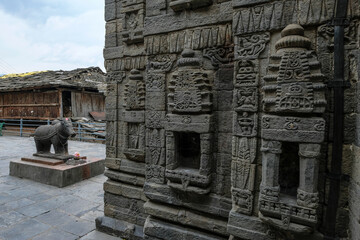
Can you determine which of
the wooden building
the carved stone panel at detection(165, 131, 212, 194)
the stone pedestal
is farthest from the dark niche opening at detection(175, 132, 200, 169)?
the wooden building

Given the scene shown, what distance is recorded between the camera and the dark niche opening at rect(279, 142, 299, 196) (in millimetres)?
2293

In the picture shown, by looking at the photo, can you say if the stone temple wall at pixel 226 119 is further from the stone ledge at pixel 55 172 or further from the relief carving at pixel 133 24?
the stone ledge at pixel 55 172

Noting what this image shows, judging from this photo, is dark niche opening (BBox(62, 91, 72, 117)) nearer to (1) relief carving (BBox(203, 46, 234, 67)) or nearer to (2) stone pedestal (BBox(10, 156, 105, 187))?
(2) stone pedestal (BBox(10, 156, 105, 187))

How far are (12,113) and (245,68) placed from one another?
61.2 feet

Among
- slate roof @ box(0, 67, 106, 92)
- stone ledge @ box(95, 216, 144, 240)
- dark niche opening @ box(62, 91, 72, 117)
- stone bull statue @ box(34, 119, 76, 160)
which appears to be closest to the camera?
stone ledge @ box(95, 216, 144, 240)

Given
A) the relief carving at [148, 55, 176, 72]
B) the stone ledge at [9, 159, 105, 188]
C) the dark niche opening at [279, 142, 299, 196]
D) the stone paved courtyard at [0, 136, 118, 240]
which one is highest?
the relief carving at [148, 55, 176, 72]

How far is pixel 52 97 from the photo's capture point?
14.1 meters

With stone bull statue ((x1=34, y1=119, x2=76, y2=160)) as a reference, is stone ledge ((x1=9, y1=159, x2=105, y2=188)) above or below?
below

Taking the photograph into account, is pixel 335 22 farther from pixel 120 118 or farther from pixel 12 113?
pixel 12 113

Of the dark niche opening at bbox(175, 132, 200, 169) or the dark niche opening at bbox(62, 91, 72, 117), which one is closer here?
the dark niche opening at bbox(175, 132, 200, 169)

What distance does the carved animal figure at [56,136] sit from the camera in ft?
20.3

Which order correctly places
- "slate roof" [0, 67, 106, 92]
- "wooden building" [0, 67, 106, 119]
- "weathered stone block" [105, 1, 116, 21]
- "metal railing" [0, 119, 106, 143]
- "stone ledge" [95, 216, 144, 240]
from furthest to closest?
"wooden building" [0, 67, 106, 119]
"slate roof" [0, 67, 106, 92]
"metal railing" [0, 119, 106, 143]
"weathered stone block" [105, 1, 116, 21]
"stone ledge" [95, 216, 144, 240]

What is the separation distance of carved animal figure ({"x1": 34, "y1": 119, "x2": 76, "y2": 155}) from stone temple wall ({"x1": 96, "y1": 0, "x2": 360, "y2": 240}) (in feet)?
9.87

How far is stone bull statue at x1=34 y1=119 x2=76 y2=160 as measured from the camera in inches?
244
